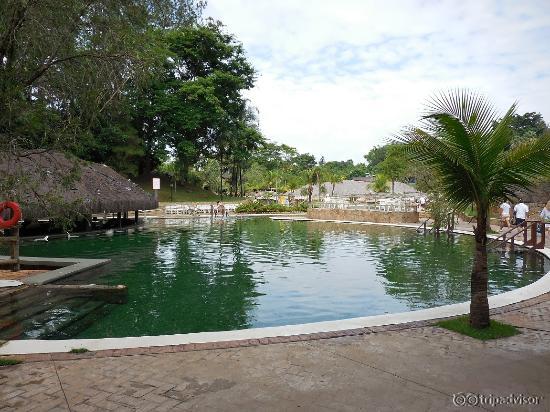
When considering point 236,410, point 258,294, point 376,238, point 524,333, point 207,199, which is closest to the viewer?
point 236,410

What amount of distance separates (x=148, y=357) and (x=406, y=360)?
323 centimetres

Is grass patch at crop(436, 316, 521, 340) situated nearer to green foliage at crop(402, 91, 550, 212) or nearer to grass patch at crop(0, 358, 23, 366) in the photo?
green foliage at crop(402, 91, 550, 212)

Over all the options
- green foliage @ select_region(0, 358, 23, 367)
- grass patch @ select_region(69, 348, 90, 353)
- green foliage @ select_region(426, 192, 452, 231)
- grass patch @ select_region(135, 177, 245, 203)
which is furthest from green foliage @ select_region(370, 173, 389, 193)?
green foliage @ select_region(0, 358, 23, 367)

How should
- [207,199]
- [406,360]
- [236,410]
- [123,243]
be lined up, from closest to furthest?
[236,410]
[406,360]
[123,243]
[207,199]

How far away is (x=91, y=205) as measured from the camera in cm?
2086

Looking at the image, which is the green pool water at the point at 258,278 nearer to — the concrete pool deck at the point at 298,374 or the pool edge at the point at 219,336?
the pool edge at the point at 219,336

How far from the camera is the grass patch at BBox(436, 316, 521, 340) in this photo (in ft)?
21.9

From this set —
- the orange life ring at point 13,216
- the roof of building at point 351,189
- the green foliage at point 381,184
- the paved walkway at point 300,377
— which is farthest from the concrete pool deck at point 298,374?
the roof of building at point 351,189

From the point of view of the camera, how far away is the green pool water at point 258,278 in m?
9.10

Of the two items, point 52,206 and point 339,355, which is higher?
point 52,206

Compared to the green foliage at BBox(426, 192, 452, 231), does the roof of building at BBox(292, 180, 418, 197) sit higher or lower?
higher

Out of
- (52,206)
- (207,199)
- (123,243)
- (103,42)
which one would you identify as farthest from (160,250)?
(207,199)

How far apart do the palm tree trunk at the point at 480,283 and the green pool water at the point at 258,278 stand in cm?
289

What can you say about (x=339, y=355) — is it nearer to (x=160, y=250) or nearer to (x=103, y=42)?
(x=103, y=42)
